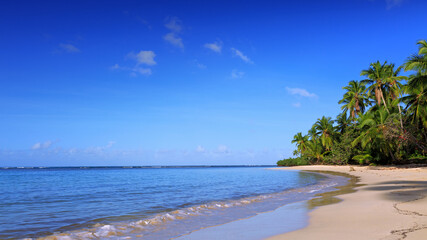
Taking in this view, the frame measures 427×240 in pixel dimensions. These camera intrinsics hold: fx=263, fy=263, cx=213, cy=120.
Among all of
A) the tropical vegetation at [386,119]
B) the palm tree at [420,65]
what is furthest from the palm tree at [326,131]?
the palm tree at [420,65]

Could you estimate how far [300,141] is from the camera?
7856 centimetres

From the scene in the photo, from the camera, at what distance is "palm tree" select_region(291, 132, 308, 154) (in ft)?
253

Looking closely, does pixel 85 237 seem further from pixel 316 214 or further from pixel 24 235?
pixel 316 214

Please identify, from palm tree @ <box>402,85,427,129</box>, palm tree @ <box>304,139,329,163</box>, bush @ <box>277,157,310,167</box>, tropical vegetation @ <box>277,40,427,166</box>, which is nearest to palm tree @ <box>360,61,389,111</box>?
tropical vegetation @ <box>277,40,427,166</box>

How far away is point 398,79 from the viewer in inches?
1430

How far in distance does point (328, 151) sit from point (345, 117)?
11.4m

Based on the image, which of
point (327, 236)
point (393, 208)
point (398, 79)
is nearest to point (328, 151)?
point (398, 79)

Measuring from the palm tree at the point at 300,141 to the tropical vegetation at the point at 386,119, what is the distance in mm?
18603

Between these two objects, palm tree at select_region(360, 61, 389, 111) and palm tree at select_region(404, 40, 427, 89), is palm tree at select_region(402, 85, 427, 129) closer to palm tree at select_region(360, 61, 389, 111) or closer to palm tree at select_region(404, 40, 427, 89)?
palm tree at select_region(404, 40, 427, 89)

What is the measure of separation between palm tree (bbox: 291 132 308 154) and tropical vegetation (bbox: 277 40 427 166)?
18603mm

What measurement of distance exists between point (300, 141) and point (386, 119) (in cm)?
4681

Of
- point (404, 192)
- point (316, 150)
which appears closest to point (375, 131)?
point (404, 192)

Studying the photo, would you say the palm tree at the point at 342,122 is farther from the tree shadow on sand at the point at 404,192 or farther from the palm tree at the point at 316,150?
the tree shadow on sand at the point at 404,192

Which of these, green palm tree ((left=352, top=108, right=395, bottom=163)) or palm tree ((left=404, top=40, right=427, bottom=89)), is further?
green palm tree ((left=352, top=108, right=395, bottom=163))
